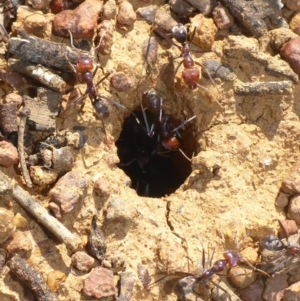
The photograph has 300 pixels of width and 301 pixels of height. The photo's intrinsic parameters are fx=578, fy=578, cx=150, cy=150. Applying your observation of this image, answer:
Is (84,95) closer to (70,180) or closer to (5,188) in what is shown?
(70,180)

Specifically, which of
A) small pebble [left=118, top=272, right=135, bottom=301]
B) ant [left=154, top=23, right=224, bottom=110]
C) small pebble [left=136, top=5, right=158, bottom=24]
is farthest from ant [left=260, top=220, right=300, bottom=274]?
small pebble [left=136, top=5, right=158, bottom=24]

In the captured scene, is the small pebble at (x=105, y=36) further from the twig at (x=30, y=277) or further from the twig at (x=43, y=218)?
the twig at (x=30, y=277)

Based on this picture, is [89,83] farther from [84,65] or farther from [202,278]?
[202,278]

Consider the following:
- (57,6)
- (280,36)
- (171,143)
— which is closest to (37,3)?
(57,6)

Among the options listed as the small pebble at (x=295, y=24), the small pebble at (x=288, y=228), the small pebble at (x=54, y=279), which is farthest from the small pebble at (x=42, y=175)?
the small pebble at (x=295, y=24)

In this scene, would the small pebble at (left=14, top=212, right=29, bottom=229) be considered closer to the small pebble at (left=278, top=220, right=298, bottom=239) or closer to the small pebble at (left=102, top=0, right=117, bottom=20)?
the small pebble at (left=102, top=0, right=117, bottom=20)

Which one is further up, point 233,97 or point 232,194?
point 233,97

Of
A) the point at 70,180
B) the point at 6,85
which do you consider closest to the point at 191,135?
the point at 70,180
